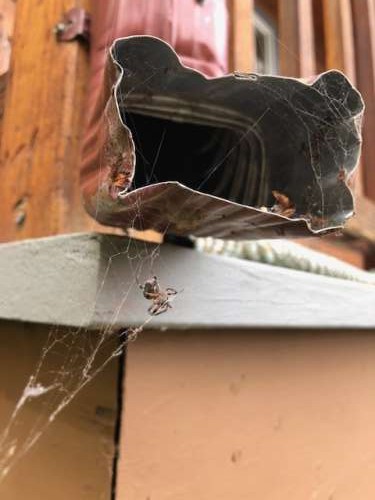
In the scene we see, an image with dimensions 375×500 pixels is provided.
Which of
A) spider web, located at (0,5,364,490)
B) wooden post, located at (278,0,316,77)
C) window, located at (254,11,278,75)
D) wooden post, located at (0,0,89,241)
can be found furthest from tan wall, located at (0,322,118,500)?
window, located at (254,11,278,75)

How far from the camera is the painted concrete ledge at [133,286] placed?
0.49m

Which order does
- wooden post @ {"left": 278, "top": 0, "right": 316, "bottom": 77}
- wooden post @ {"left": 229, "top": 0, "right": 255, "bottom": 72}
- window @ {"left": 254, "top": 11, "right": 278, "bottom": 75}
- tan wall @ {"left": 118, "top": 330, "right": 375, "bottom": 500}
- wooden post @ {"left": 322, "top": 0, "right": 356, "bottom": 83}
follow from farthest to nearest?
1. window @ {"left": 254, "top": 11, "right": 278, "bottom": 75}
2. wooden post @ {"left": 322, "top": 0, "right": 356, "bottom": 83}
3. wooden post @ {"left": 278, "top": 0, "right": 316, "bottom": 77}
4. wooden post @ {"left": 229, "top": 0, "right": 255, "bottom": 72}
5. tan wall @ {"left": 118, "top": 330, "right": 375, "bottom": 500}

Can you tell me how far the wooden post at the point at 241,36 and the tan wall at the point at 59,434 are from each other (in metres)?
0.89

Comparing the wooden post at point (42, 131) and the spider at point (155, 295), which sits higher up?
the wooden post at point (42, 131)

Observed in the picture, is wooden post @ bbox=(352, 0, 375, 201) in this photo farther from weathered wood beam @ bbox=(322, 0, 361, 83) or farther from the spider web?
the spider web

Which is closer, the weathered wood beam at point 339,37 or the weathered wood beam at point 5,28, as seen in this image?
the weathered wood beam at point 5,28

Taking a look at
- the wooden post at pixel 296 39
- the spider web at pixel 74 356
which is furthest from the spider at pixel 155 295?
the wooden post at pixel 296 39

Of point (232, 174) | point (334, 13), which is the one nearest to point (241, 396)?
point (232, 174)

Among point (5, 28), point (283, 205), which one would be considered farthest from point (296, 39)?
point (283, 205)

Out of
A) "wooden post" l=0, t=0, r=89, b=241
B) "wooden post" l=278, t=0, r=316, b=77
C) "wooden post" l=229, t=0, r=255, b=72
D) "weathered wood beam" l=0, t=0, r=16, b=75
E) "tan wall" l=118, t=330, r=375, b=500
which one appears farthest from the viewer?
"wooden post" l=278, t=0, r=316, b=77

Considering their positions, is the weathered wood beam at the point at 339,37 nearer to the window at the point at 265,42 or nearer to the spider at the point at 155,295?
the window at the point at 265,42

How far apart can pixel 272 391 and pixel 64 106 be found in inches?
23.9

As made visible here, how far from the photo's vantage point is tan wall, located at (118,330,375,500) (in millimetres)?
590

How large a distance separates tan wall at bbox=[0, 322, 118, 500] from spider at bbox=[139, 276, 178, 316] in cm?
10
